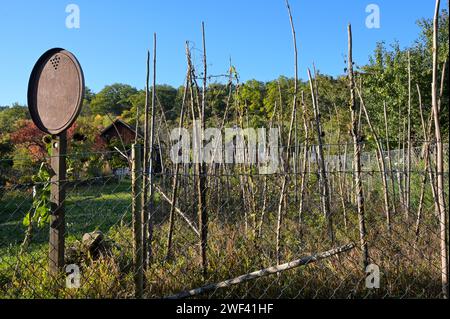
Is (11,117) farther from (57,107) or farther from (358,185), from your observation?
(358,185)

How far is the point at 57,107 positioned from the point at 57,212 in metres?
0.70

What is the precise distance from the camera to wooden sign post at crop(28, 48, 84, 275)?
97.8 inches

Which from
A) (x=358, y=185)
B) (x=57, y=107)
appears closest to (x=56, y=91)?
(x=57, y=107)

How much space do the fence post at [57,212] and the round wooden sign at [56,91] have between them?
13cm

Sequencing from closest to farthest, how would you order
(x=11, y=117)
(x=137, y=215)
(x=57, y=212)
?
(x=137, y=215)
(x=57, y=212)
(x=11, y=117)

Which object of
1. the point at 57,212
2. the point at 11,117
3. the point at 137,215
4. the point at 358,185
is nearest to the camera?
the point at 137,215

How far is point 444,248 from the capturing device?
7.15 ft

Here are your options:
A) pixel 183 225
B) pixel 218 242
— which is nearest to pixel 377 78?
pixel 183 225

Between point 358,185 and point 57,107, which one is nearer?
point 358,185

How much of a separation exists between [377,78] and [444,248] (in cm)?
1061

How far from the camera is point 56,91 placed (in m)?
2.61

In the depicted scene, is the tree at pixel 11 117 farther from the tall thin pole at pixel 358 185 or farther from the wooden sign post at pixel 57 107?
the tall thin pole at pixel 358 185

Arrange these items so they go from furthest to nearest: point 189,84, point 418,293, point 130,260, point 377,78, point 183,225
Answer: point 377,78
point 183,225
point 189,84
point 130,260
point 418,293
